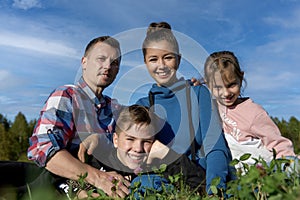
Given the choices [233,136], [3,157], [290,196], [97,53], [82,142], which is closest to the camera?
[290,196]

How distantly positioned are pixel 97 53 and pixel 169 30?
85 centimetres

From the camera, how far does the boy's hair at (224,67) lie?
420 cm

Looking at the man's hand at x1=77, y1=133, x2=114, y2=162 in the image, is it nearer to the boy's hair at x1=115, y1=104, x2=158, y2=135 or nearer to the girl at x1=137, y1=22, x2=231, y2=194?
the boy's hair at x1=115, y1=104, x2=158, y2=135

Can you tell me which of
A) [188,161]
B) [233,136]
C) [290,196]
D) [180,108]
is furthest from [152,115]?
[290,196]

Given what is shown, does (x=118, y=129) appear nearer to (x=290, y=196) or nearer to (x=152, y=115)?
(x=152, y=115)

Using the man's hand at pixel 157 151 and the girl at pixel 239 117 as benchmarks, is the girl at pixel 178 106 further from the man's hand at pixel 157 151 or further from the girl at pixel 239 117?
the girl at pixel 239 117

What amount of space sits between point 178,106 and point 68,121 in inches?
44.0

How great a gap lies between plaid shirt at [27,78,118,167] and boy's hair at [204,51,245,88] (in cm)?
121

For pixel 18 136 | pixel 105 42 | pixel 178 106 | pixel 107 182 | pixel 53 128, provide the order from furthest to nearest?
pixel 18 136 < pixel 105 42 < pixel 178 106 < pixel 53 128 < pixel 107 182

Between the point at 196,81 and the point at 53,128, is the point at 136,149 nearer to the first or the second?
the point at 53,128

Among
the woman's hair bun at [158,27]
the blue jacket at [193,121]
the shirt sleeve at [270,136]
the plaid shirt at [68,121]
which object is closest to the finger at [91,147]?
the plaid shirt at [68,121]

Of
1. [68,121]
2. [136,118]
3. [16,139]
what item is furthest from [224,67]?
[16,139]

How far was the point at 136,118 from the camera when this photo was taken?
12.7 feet

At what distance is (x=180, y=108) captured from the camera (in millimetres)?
3930
